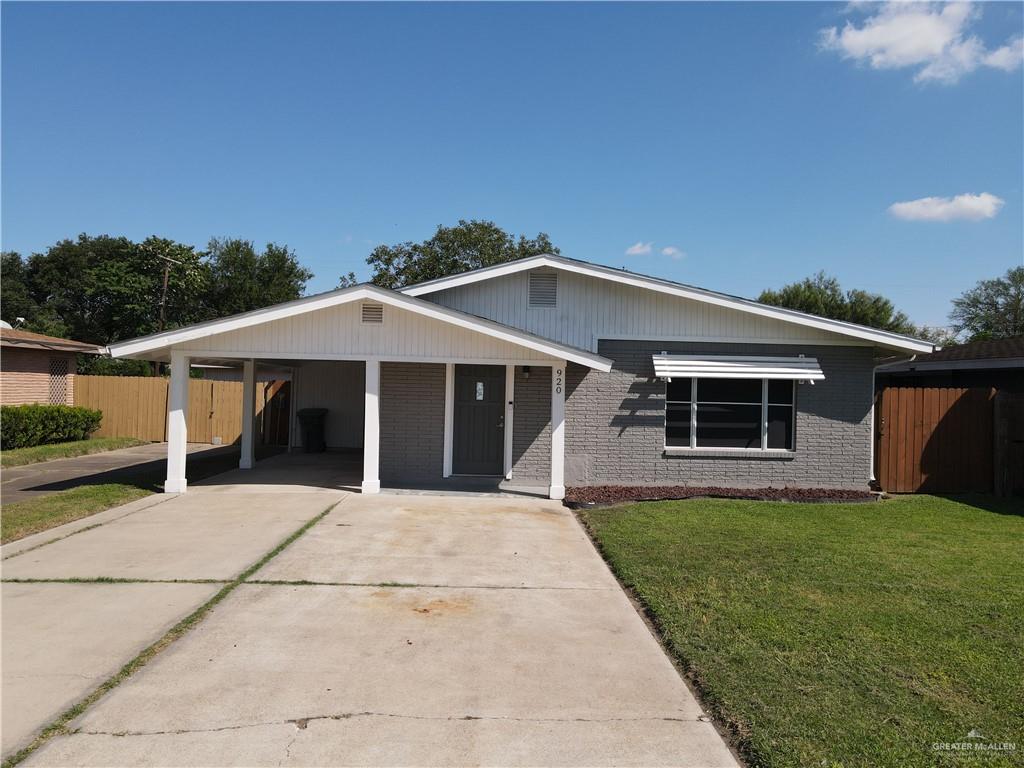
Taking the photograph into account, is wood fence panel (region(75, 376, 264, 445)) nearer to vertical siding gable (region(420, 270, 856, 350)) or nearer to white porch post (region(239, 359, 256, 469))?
white porch post (region(239, 359, 256, 469))

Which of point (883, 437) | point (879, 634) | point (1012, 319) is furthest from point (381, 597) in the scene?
point (1012, 319)

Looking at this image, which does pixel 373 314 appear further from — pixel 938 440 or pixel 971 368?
pixel 971 368

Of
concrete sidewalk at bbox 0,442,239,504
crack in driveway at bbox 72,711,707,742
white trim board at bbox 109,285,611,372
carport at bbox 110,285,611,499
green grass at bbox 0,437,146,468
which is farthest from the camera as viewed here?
green grass at bbox 0,437,146,468

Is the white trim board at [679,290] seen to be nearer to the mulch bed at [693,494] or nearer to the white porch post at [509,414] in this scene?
the white porch post at [509,414]

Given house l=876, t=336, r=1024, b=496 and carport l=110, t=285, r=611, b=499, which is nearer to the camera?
carport l=110, t=285, r=611, b=499

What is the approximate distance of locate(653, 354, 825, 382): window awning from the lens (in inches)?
467

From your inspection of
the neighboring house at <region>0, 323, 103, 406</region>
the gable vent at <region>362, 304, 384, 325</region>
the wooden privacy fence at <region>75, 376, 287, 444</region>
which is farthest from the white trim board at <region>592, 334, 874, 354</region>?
the neighboring house at <region>0, 323, 103, 406</region>

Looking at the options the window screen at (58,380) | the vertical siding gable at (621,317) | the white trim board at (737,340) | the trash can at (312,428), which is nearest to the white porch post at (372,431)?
the vertical siding gable at (621,317)

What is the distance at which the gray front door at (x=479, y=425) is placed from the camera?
41.1ft

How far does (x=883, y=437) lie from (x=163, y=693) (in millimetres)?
12028

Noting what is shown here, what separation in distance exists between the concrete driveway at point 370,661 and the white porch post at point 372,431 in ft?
9.68

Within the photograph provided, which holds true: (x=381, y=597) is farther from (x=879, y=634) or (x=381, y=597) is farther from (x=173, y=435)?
(x=173, y=435)

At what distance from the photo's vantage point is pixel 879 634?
17.0 feet

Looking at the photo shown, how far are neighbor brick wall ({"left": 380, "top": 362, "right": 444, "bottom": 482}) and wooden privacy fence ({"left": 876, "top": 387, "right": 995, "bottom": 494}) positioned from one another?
25.7 feet
